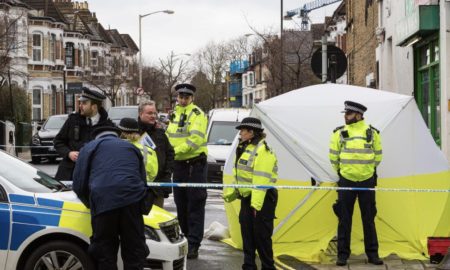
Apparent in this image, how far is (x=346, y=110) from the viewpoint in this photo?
29.1 feet

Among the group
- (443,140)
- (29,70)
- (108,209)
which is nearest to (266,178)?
(108,209)

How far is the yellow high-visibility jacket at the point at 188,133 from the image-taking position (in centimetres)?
936

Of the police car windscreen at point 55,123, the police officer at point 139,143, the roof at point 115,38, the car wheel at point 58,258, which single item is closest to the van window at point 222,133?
the police car windscreen at point 55,123

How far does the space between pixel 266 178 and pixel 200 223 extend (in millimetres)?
1892

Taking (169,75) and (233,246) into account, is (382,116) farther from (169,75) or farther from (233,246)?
(169,75)

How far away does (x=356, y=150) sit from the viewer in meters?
8.84

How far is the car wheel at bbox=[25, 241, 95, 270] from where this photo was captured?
660 cm

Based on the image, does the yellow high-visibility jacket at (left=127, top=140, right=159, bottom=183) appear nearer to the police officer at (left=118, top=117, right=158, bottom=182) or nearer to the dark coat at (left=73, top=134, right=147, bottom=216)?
the police officer at (left=118, top=117, right=158, bottom=182)

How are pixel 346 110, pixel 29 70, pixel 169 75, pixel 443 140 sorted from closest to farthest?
pixel 346 110, pixel 443 140, pixel 29 70, pixel 169 75

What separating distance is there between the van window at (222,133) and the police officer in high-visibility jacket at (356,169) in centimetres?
944

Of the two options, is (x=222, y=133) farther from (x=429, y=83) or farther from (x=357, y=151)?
(x=357, y=151)

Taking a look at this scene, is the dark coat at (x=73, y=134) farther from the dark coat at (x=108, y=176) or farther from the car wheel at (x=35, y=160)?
the car wheel at (x=35, y=160)

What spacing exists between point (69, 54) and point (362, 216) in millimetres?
53799

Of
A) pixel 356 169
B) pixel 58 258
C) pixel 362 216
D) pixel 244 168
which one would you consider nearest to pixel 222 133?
pixel 362 216
